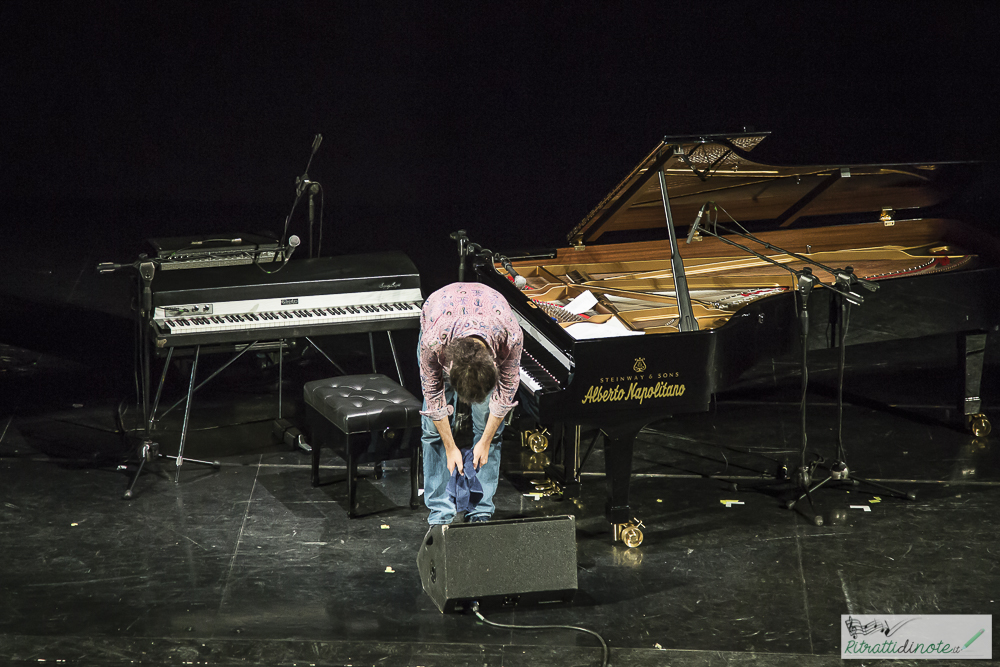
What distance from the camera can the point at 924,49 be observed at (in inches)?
375

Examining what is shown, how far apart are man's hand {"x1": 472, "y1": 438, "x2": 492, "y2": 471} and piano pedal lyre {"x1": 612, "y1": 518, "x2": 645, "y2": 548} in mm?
767

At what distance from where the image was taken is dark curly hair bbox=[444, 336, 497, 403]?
13.3 ft

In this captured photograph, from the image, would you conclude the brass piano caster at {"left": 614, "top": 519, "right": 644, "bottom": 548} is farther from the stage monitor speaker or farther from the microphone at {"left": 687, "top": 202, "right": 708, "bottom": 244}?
the microphone at {"left": 687, "top": 202, "right": 708, "bottom": 244}

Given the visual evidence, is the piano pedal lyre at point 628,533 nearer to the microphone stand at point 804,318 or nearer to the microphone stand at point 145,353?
the microphone stand at point 804,318

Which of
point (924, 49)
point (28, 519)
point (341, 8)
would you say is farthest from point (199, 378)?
point (924, 49)

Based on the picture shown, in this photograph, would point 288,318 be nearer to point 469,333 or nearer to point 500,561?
point 469,333

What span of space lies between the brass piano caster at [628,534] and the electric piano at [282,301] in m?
1.59

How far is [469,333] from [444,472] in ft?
3.11

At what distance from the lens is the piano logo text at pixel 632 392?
188 inches

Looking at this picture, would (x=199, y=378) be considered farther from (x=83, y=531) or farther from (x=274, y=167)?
(x=274, y=167)

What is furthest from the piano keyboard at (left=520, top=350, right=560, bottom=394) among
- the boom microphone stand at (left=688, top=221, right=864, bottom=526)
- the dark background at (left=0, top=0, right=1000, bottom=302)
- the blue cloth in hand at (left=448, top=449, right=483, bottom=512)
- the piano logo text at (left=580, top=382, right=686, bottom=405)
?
the dark background at (left=0, top=0, right=1000, bottom=302)

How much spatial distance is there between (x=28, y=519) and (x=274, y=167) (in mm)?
5882

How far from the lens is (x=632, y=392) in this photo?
15.8 ft

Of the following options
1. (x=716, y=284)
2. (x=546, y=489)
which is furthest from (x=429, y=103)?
(x=546, y=489)
